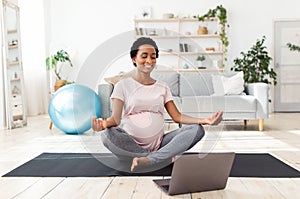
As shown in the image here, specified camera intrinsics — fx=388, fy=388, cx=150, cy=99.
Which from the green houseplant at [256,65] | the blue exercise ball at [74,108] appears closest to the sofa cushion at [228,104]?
the blue exercise ball at [74,108]

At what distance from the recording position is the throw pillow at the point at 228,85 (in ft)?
15.2

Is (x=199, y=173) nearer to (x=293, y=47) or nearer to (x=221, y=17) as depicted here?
(x=221, y=17)

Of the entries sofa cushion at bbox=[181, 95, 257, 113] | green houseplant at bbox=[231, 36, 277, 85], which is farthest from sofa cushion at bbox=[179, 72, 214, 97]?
green houseplant at bbox=[231, 36, 277, 85]

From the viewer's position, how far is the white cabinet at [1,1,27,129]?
476 cm

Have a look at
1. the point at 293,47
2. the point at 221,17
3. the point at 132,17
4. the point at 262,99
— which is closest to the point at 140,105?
the point at 262,99

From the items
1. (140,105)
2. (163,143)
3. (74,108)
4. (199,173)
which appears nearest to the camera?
(199,173)

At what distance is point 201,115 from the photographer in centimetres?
434

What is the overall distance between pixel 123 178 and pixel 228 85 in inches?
110

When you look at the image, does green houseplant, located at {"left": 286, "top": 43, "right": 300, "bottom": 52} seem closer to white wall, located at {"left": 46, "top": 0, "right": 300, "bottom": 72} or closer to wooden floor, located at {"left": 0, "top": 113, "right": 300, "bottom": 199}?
white wall, located at {"left": 46, "top": 0, "right": 300, "bottom": 72}

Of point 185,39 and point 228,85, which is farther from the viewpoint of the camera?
point 185,39

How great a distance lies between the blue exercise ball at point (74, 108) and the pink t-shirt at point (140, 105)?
1655 millimetres

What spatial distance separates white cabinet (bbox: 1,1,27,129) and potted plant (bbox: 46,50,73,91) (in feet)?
4.67

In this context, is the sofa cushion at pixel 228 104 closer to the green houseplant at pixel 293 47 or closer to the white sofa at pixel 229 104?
the white sofa at pixel 229 104

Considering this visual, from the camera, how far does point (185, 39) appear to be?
6.88 metres
